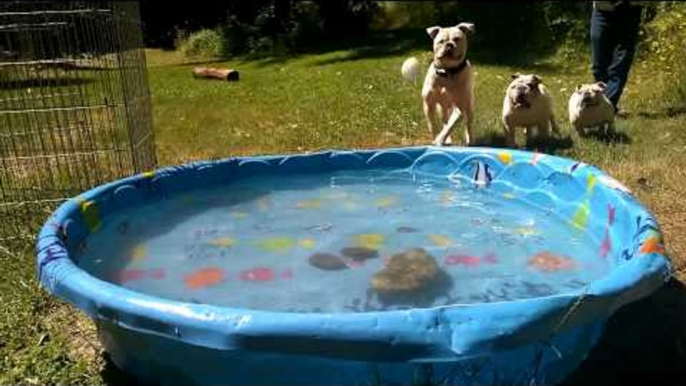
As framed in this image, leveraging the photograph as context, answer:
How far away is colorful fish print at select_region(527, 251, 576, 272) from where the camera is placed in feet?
12.8

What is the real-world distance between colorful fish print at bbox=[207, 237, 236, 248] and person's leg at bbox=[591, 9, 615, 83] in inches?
167

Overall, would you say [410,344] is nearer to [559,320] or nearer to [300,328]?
[300,328]

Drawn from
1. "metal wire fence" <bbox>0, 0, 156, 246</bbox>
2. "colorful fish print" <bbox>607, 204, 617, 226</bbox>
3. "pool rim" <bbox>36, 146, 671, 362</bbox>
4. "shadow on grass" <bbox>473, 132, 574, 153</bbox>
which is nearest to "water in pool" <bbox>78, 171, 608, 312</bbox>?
"colorful fish print" <bbox>607, 204, 617, 226</bbox>

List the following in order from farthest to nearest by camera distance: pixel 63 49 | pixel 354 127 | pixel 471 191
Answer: pixel 354 127, pixel 63 49, pixel 471 191

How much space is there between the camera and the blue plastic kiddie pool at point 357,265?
262 cm

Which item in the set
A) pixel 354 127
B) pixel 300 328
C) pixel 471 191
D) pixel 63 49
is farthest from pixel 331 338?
pixel 354 127

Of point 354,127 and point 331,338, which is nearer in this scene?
point 331,338

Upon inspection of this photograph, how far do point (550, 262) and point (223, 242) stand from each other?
1.74 m

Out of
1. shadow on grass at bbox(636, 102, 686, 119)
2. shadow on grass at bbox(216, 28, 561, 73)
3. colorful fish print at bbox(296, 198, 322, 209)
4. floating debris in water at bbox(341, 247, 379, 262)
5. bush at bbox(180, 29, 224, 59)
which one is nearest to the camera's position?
floating debris in water at bbox(341, 247, 379, 262)

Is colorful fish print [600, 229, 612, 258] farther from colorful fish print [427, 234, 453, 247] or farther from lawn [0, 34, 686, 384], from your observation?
colorful fish print [427, 234, 453, 247]

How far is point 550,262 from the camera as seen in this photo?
13.1 feet

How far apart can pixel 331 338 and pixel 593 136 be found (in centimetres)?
472

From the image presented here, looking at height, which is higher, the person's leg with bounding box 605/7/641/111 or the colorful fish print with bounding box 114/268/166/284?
the person's leg with bounding box 605/7/641/111

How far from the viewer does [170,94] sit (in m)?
11.1
